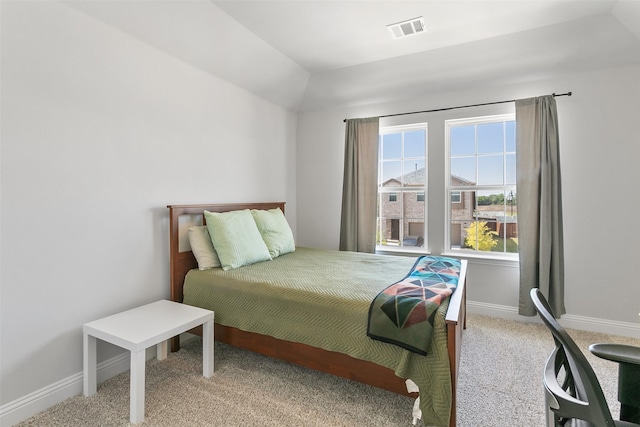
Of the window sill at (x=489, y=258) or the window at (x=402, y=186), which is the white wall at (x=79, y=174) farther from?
the window sill at (x=489, y=258)

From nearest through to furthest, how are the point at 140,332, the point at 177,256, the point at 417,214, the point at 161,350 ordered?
the point at 140,332 → the point at 161,350 → the point at 177,256 → the point at 417,214

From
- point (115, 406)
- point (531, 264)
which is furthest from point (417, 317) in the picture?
point (531, 264)

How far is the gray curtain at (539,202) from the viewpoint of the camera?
286cm

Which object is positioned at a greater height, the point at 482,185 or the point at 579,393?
the point at 482,185

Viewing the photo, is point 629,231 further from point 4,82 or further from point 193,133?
point 4,82

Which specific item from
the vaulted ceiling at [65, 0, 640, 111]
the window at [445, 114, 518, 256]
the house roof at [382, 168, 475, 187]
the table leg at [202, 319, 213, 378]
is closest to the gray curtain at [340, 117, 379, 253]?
the house roof at [382, 168, 475, 187]

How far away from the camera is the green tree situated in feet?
11.1

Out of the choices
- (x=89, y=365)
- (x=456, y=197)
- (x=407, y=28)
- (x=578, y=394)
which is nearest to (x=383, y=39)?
(x=407, y=28)

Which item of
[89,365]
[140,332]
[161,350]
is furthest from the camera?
[161,350]

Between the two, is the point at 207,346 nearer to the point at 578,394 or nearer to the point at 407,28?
the point at 578,394

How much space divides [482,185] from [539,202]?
0.57 m

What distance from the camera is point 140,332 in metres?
1.80

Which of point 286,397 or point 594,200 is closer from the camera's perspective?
point 286,397

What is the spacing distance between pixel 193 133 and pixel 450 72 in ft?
8.26
